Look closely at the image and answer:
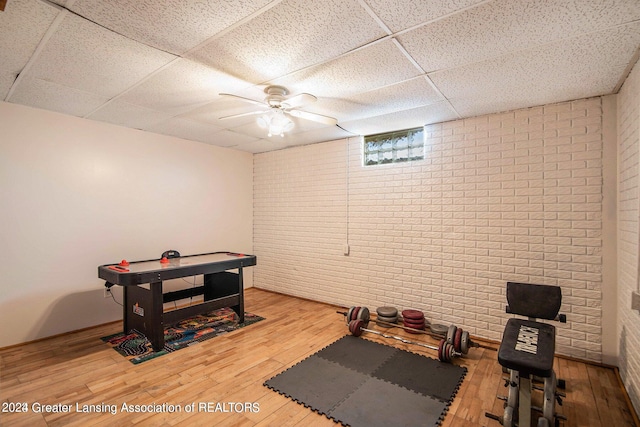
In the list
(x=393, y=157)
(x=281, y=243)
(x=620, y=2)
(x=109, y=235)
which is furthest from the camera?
(x=281, y=243)

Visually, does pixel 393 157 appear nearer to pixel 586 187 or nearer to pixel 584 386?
pixel 586 187

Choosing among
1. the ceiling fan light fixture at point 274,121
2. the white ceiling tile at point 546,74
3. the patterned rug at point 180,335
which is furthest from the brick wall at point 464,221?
the ceiling fan light fixture at point 274,121

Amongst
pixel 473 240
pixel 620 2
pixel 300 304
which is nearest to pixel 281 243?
pixel 300 304

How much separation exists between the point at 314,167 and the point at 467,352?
3.42m

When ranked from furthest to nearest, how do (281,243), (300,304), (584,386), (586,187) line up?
(281,243) < (300,304) < (586,187) < (584,386)

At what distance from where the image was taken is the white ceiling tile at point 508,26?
1.64 meters

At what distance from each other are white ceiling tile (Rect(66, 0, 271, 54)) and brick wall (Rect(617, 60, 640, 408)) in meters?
2.92

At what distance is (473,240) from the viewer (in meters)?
3.61

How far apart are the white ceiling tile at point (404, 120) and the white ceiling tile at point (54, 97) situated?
2.89m

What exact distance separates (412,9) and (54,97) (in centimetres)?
356

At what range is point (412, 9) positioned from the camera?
1.69 meters

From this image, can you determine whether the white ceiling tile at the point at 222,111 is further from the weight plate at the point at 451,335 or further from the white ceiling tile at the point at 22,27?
the weight plate at the point at 451,335

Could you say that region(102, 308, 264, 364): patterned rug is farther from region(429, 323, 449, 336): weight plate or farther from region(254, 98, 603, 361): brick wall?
region(429, 323, 449, 336): weight plate

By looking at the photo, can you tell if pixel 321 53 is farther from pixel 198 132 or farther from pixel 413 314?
pixel 413 314
